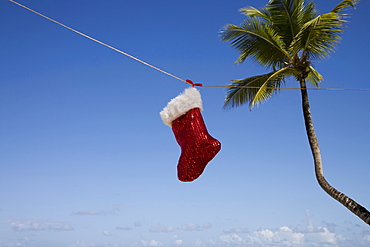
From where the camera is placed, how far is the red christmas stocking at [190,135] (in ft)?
17.4

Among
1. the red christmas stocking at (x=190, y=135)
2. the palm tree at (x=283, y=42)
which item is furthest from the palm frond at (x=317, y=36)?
the red christmas stocking at (x=190, y=135)

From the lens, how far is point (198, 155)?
17.4 feet

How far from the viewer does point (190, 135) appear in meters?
5.37

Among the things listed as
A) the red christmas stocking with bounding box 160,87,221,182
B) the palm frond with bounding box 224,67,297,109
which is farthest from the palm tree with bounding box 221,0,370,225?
the red christmas stocking with bounding box 160,87,221,182

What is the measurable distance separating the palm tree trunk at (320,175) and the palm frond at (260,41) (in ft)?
2.69

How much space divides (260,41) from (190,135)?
18.1ft

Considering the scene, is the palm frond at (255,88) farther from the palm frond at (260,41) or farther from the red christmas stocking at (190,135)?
the red christmas stocking at (190,135)

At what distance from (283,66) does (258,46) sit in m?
0.73

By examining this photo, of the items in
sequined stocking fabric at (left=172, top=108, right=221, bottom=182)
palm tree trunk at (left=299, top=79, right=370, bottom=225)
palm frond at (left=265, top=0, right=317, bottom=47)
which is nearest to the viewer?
sequined stocking fabric at (left=172, top=108, right=221, bottom=182)

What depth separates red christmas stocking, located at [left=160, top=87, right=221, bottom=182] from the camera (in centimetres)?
530

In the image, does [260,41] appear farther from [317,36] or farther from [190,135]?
[190,135]

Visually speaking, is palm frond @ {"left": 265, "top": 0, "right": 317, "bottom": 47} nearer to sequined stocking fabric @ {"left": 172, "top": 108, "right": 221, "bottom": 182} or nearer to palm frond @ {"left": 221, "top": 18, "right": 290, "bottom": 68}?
palm frond @ {"left": 221, "top": 18, "right": 290, "bottom": 68}

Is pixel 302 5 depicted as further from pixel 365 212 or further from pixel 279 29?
pixel 365 212

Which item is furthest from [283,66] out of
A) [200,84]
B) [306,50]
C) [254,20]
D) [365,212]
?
[200,84]
